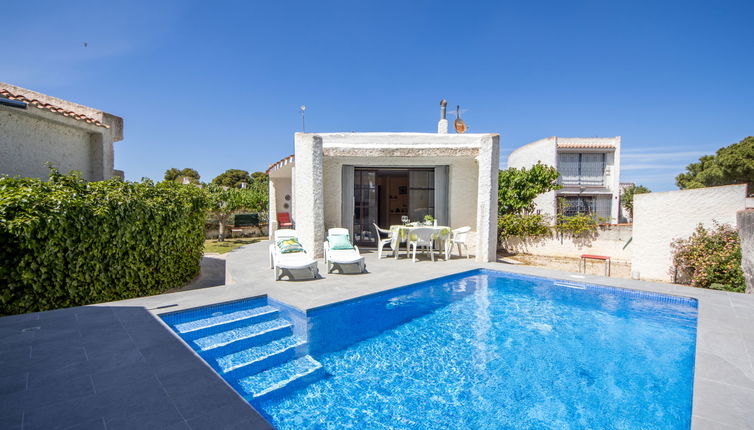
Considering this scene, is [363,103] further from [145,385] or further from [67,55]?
[145,385]

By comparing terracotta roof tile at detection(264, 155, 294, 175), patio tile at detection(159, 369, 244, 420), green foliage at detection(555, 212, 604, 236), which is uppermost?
terracotta roof tile at detection(264, 155, 294, 175)

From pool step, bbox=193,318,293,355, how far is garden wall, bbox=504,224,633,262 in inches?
484

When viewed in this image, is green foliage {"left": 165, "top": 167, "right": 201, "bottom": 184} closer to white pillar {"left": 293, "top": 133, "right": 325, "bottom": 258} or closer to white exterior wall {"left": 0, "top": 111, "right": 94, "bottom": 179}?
white exterior wall {"left": 0, "top": 111, "right": 94, "bottom": 179}

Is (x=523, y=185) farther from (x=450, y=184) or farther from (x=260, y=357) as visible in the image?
(x=260, y=357)

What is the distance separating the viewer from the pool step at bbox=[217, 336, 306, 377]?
414cm

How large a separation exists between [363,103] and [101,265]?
20.3 m

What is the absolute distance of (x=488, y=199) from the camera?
34.7ft

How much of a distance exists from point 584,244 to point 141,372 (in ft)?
50.6

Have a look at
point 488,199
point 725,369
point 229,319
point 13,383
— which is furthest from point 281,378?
point 488,199

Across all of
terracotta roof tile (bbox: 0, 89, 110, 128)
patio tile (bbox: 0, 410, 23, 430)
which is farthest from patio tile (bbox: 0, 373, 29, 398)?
terracotta roof tile (bbox: 0, 89, 110, 128)

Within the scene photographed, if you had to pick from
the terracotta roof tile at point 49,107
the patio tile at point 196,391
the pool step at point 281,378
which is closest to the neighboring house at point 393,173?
the terracotta roof tile at point 49,107

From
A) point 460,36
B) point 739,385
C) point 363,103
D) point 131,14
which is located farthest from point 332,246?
point 363,103

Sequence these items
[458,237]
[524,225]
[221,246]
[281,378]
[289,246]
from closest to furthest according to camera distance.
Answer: [281,378], [289,246], [458,237], [524,225], [221,246]

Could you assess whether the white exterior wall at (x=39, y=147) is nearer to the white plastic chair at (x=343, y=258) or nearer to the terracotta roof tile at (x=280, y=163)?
the white plastic chair at (x=343, y=258)
